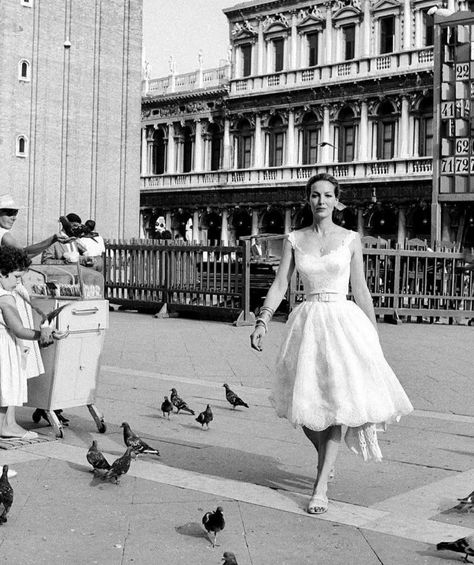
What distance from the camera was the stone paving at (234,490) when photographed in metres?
4.24

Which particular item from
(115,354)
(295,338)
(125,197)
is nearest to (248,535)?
(295,338)

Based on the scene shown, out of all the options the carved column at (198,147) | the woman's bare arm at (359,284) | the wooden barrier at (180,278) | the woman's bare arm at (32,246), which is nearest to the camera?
the woman's bare arm at (359,284)

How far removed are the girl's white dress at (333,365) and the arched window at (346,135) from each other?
34.8 metres

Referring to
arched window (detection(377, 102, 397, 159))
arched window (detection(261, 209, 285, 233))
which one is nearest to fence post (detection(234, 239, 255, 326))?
arched window (detection(377, 102, 397, 159))

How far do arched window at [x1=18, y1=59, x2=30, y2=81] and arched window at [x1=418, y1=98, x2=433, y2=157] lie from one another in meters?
15.5

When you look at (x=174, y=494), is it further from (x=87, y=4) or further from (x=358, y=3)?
(x=358, y=3)

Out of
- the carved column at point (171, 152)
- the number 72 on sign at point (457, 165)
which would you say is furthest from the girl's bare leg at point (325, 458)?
the carved column at point (171, 152)

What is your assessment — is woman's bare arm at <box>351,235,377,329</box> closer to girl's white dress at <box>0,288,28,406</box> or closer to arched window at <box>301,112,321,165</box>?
girl's white dress at <box>0,288,28,406</box>

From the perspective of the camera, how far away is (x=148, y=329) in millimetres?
16141

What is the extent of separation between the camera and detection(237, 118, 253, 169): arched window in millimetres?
43781

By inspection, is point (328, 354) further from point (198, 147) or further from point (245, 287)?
point (198, 147)

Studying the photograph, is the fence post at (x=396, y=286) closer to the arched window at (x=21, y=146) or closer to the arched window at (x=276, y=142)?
the arched window at (x=21, y=146)

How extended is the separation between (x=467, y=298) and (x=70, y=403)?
13706mm

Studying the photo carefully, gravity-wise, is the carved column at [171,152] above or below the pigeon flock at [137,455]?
above
